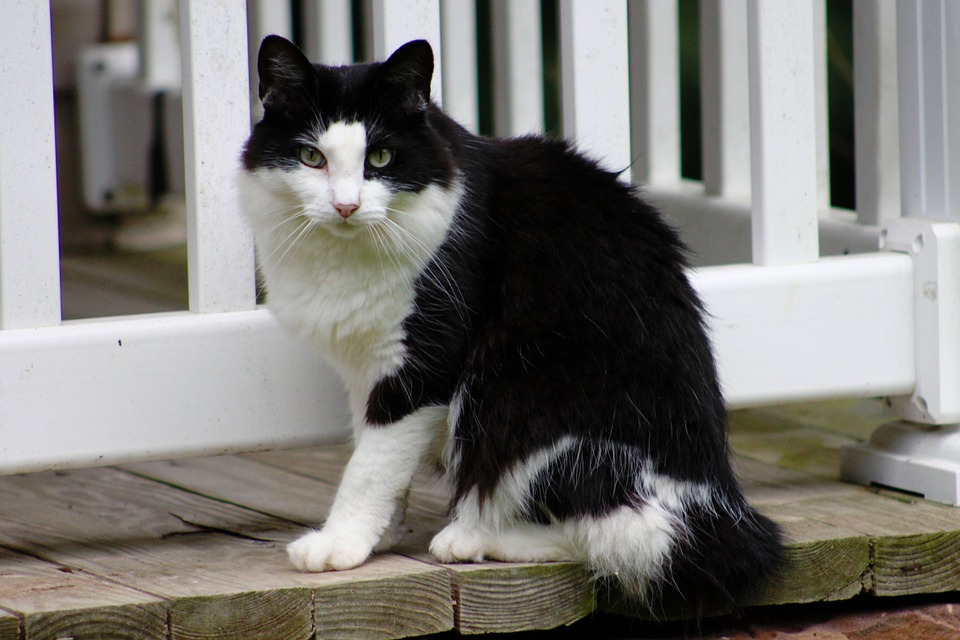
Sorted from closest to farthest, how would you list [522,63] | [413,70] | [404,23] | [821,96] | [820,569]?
[413,70], [820,569], [404,23], [821,96], [522,63]

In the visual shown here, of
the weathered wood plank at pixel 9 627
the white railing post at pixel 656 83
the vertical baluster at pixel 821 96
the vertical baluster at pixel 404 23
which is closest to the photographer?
the weathered wood plank at pixel 9 627

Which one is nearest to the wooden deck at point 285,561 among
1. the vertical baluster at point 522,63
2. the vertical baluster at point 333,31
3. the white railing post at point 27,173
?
the white railing post at point 27,173

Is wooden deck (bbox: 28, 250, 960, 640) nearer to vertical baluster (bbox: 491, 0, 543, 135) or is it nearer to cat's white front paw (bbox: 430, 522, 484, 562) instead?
cat's white front paw (bbox: 430, 522, 484, 562)

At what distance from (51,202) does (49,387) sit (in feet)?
0.96

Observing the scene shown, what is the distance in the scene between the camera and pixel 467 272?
195 cm

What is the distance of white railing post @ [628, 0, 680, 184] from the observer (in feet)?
11.6

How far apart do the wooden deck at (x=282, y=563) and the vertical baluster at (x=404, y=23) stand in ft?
2.68

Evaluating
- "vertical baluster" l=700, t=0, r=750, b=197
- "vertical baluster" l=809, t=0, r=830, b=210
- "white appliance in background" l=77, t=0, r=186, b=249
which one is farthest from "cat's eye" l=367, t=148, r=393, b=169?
"white appliance in background" l=77, t=0, r=186, b=249

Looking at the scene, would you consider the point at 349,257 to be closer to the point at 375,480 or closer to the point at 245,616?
the point at 375,480

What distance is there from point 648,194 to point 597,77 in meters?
0.22

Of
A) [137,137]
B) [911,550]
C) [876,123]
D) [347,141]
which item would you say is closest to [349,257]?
[347,141]

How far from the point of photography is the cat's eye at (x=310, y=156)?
1.86 metres

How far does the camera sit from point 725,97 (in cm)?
340

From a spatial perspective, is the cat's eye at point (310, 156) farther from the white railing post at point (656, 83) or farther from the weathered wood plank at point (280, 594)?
A: the white railing post at point (656, 83)
